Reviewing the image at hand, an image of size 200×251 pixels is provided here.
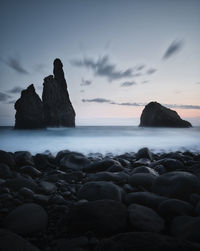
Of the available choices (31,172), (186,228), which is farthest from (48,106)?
(186,228)

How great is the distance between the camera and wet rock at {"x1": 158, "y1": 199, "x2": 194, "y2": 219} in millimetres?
2074

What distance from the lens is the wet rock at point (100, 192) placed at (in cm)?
253

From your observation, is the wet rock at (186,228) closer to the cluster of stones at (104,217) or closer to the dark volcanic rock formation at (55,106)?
the cluster of stones at (104,217)

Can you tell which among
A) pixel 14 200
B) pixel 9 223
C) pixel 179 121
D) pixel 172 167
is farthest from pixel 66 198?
pixel 179 121

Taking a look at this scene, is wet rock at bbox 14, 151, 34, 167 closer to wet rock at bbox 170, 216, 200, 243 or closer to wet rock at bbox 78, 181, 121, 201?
wet rock at bbox 78, 181, 121, 201

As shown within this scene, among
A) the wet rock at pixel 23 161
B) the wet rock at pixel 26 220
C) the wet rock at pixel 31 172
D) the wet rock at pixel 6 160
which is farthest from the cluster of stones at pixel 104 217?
the wet rock at pixel 23 161

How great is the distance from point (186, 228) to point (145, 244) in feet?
2.00

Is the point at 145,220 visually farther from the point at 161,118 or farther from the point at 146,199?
the point at 161,118

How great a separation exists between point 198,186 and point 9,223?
2485 millimetres

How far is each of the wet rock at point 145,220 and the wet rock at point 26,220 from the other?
38.1 inches

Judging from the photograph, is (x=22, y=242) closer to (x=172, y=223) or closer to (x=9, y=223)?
(x=9, y=223)

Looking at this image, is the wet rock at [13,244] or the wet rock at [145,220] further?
the wet rock at [145,220]

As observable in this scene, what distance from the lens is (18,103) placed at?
179 ft

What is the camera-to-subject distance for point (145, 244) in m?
1.35
